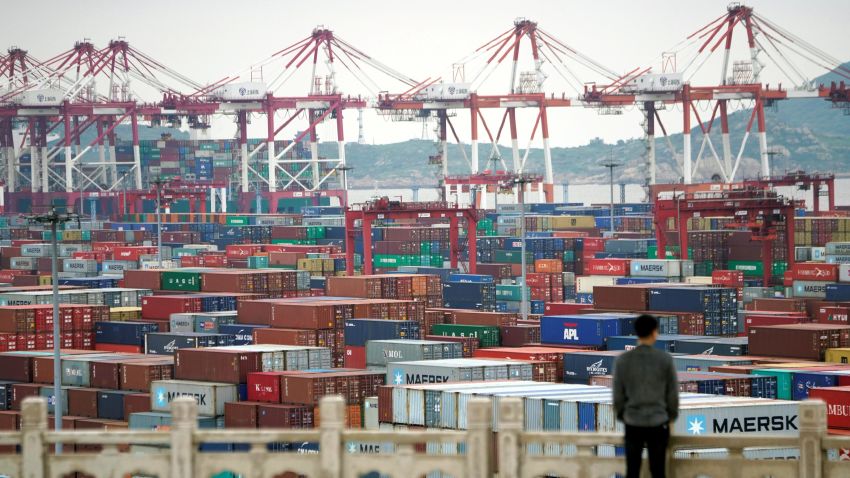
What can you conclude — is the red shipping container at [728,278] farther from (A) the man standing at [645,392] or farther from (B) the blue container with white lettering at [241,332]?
(A) the man standing at [645,392]

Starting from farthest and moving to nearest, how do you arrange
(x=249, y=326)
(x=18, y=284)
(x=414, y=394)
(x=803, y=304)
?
(x=18, y=284) → (x=803, y=304) → (x=249, y=326) → (x=414, y=394)

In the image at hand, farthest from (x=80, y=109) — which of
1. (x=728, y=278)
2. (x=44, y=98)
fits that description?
(x=728, y=278)

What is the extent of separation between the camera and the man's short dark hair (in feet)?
47.9

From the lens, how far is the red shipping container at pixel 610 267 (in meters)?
78.6

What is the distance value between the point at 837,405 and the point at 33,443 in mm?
20326

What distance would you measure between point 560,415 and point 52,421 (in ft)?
69.4

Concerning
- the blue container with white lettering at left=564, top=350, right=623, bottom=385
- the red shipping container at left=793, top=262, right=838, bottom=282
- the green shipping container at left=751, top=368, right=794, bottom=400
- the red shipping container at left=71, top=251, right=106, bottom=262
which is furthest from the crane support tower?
the green shipping container at left=751, top=368, right=794, bottom=400

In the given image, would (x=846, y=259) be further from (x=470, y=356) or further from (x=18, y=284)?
(x=18, y=284)

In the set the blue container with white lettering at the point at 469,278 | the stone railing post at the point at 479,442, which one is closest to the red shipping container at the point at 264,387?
the stone railing post at the point at 479,442

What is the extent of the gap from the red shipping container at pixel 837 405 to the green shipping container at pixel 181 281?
41.4 m

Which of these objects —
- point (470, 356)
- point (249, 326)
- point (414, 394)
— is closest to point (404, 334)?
point (470, 356)

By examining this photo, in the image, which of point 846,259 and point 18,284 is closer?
point 846,259

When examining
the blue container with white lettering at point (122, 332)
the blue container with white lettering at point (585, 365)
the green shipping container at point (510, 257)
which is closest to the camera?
the blue container with white lettering at point (585, 365)

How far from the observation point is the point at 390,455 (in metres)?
16.1
